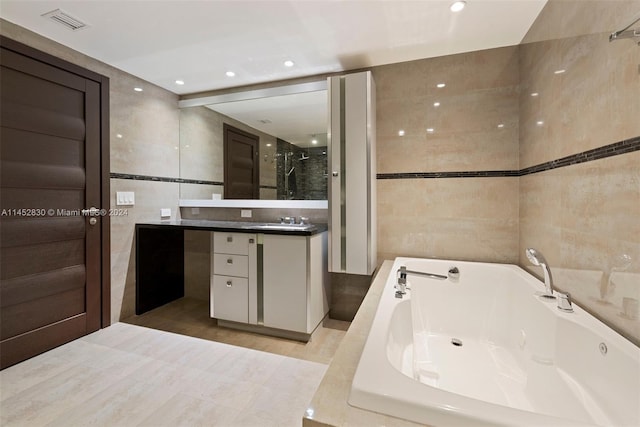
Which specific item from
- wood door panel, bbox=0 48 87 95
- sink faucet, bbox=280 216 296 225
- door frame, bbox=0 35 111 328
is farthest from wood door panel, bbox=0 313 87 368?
sink faucet, bbox=280 216 296 225

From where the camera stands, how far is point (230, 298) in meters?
2.39

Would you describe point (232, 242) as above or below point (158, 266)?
above

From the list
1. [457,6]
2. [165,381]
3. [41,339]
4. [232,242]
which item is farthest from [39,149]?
[457,6]

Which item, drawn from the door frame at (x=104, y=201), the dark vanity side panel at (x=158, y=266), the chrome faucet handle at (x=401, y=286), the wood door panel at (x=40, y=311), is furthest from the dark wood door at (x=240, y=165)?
the chrome faucet handle at (x=401, y=286)

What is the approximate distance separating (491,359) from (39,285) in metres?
3.06

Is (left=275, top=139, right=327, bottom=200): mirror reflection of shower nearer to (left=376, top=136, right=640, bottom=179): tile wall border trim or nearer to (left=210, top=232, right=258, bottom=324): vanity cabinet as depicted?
(left=376, top=136, right=640, bottom=179): tile wall border trim

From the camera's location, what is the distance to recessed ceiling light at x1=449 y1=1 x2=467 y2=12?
1655 mm

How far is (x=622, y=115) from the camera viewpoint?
1.08 meters

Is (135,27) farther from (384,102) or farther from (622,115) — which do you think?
(622,115)

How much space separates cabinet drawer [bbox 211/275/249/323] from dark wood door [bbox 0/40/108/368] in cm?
97

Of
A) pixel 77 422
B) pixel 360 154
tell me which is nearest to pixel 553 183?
pixel 360 154

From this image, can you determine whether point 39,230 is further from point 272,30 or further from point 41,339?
point 272,30

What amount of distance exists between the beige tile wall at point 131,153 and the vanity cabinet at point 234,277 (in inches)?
34.7

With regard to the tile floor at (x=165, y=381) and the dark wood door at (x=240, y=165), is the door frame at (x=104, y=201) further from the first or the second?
the dark wood door at (x=240, y=165)
